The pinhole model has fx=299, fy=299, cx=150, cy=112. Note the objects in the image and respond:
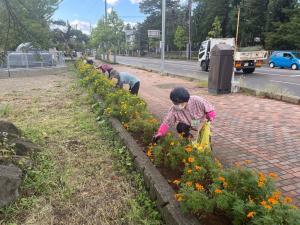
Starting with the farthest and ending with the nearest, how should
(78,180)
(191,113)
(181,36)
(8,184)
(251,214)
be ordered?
(181,36), (78,180), (191,113), (8,184), (251,214)

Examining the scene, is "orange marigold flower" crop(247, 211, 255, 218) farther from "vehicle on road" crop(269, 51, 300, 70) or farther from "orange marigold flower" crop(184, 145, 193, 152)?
"vehicle on road" crop(269, 51, 300, 70)

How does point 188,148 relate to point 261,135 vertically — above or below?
above

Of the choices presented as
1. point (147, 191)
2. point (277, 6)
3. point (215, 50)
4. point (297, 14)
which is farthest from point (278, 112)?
point (277, 6)

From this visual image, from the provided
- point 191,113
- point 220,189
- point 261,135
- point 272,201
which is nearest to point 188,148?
point 191,113

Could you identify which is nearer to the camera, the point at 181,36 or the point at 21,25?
the point at 21,25

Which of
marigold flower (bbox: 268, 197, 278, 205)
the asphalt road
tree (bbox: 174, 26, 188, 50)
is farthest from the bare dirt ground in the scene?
tree (bbox: 174, 26, 188, 50)

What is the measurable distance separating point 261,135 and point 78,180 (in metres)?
3.57

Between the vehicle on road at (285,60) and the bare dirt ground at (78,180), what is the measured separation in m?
20.2

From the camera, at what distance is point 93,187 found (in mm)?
3916

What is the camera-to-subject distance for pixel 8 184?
11.4 feet

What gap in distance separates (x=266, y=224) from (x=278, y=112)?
6018mm

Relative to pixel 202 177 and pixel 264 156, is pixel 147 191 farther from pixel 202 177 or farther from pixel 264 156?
pixel 264 156

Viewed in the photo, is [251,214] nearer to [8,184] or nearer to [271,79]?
[8,184]

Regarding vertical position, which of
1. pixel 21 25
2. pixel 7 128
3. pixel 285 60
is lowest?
pixel 7 128
